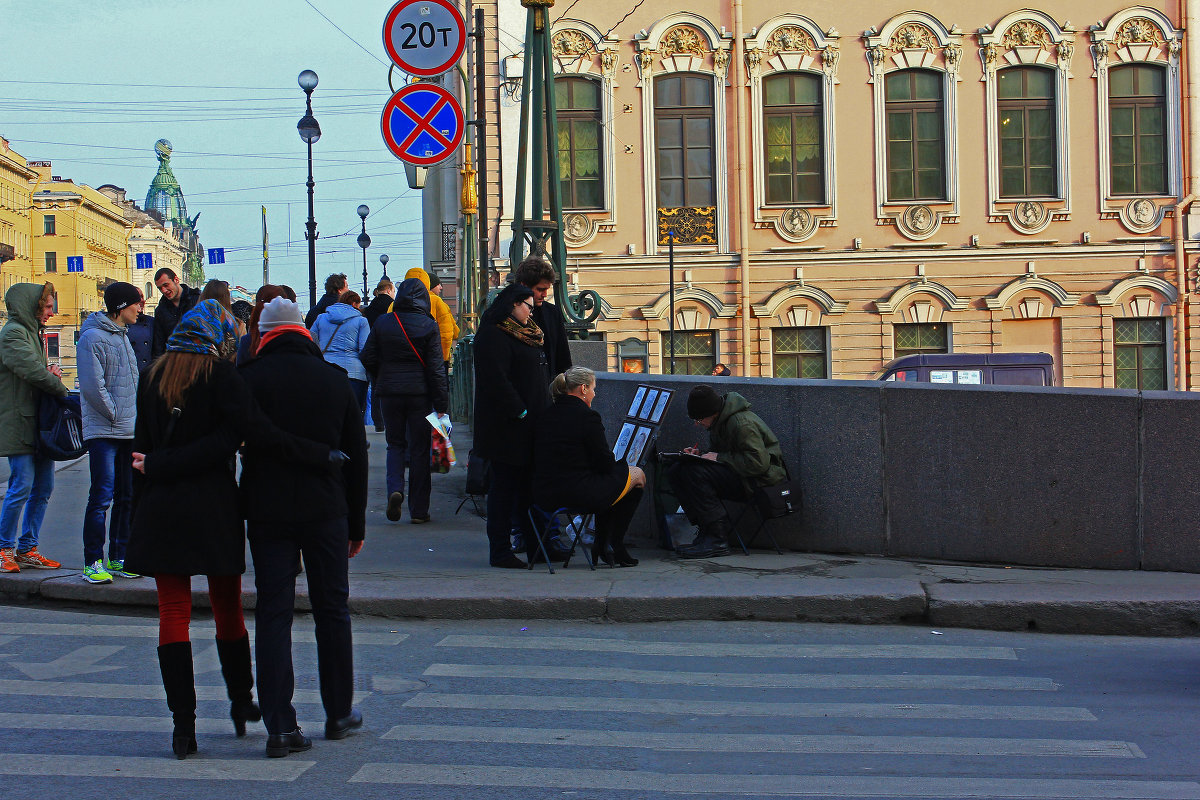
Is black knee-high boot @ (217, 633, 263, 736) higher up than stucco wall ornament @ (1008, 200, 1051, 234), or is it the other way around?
stucco wall ornament @ (1008, 200, 1051, 234)

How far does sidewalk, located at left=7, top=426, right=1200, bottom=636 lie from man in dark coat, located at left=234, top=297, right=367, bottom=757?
8.68 feet

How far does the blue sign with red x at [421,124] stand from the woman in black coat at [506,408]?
9.65 ft

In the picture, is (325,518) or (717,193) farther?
(717,193)

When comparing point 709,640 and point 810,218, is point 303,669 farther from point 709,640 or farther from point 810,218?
point 810,218

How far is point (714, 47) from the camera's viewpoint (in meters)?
30.7

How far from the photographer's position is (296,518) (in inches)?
204

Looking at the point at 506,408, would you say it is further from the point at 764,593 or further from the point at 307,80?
the point at 307,80

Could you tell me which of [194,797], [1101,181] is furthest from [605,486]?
[1101,181]

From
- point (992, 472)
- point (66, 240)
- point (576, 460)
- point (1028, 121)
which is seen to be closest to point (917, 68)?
point (1028, 121)

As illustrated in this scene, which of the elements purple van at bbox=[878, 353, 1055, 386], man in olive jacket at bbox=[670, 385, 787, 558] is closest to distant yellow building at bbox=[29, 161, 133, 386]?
purple van at bbox=[878, 353, 1055, 386]

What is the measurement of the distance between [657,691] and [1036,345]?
27043mm

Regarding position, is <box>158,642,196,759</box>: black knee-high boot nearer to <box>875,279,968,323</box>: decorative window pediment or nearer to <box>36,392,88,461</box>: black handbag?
<box>36,392,88,461</box>: black handbag

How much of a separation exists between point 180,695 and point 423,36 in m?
7.72

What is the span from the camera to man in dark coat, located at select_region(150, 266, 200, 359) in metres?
10.3
